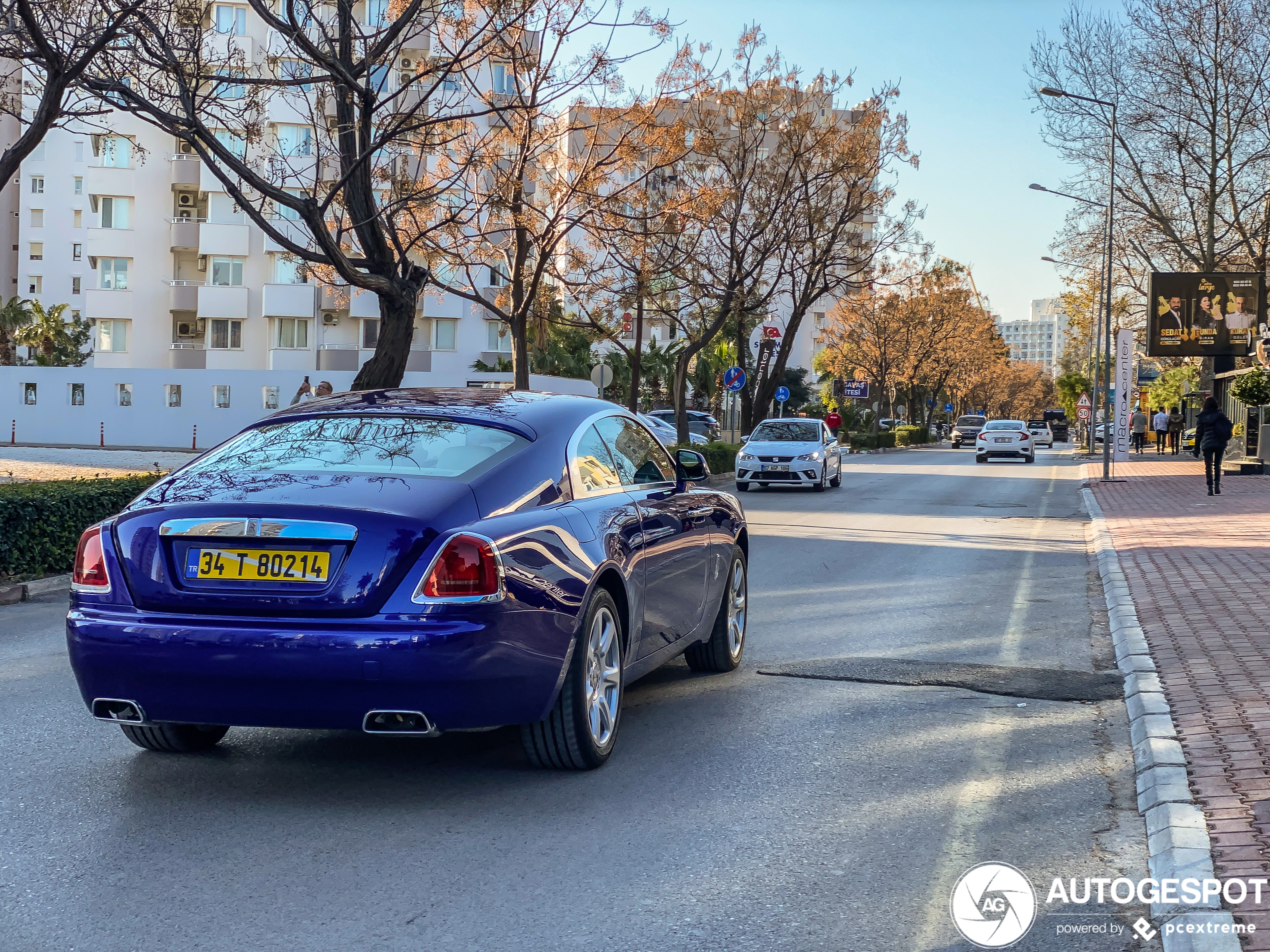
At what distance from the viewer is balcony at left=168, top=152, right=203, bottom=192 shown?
56438mm

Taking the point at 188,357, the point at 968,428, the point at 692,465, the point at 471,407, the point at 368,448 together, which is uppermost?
the point at 188,357

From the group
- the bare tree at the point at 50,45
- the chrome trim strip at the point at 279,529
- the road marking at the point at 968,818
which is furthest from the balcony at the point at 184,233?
the chrome trim strip at the point at 279,529

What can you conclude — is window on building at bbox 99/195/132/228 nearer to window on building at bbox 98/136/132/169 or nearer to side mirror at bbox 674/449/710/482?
window on building at bbox 98/136/132/169

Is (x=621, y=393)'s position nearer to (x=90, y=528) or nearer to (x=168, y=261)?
(x=168, y=261)

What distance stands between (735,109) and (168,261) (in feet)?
104

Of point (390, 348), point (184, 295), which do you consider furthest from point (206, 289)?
point (390, 348)

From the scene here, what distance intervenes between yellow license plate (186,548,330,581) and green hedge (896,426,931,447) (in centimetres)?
6552

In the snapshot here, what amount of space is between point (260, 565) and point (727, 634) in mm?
3520

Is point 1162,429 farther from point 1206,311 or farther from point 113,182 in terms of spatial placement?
point 113,182

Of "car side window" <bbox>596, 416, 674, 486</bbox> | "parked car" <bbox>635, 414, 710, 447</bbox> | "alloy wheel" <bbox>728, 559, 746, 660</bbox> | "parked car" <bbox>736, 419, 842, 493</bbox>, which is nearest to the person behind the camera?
"car side window" <bbox>596, 416, 674, 486</bbox>

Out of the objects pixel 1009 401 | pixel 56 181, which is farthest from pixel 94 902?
pixel 1009 401

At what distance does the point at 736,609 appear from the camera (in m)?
8.05

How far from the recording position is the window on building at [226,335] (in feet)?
188

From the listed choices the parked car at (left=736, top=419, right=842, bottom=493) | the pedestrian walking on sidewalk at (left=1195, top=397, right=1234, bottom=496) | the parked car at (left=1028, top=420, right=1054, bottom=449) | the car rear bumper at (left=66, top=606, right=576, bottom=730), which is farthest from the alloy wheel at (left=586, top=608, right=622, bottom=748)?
the parked car at (left=1028, top=420, right=1054, bottom=449)
